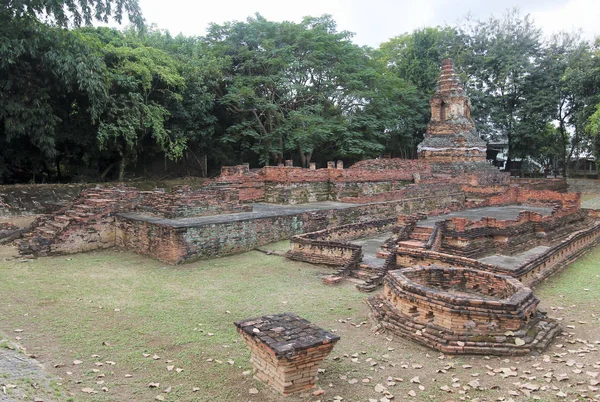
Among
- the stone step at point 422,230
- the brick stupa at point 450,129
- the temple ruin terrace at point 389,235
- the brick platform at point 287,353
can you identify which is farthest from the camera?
the brick stupa at point 450,129

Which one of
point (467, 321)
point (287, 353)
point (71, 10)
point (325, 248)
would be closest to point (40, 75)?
point (71, 10)

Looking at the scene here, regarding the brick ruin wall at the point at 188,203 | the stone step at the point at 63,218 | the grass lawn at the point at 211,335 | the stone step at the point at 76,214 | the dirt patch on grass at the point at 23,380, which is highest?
the brick ruin wall at the point at 188,203

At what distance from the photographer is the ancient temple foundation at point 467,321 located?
5559 millimetres

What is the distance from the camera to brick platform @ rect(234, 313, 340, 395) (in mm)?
4391

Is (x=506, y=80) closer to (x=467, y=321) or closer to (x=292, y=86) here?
(x=292, y=86)

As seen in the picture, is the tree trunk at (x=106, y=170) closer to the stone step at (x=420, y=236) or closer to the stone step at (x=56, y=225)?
the stone step at (x=56, y=225)

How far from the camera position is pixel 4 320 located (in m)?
6.42

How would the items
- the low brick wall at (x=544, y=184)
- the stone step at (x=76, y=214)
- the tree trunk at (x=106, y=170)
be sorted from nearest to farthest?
the stone step at (x=76, y=214) → the tree trunk at (x=106, y=170) → the low brick wall at (x=544, y=184)

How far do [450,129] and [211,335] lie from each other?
80.5ft

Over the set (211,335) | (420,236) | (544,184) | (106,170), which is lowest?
(211,335)

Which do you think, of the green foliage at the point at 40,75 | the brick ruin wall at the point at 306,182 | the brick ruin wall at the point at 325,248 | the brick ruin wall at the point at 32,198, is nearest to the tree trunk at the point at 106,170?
the brick ruin wall at the point at 32,198

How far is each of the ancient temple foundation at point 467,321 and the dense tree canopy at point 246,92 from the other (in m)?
14.4

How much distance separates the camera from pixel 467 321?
5703 millimetres

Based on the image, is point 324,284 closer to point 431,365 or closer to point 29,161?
point 431,365
